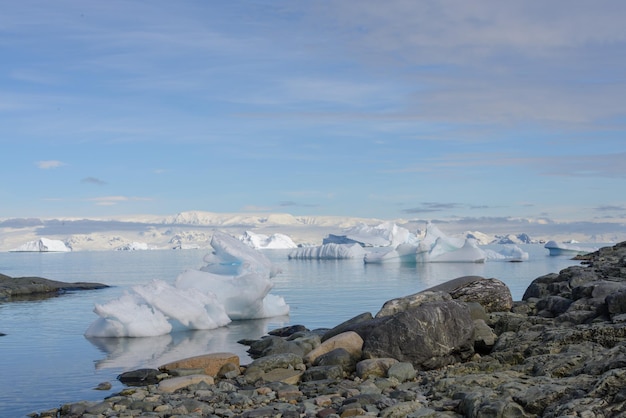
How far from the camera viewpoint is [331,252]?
66.8 m

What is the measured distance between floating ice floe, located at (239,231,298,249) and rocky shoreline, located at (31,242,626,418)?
119699 millimetres

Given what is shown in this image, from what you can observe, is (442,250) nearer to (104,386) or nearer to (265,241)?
(104,386)

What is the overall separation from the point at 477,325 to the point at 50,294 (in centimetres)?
2482

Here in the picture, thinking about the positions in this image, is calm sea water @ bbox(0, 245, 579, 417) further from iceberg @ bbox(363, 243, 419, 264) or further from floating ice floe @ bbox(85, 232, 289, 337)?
iceberg @ bbox(363, 243, 419, 264)

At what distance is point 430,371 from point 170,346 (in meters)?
7.23

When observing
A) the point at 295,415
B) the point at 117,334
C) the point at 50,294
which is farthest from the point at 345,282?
the point at 295,415

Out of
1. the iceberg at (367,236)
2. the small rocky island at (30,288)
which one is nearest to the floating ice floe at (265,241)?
the iceberg at (367,236)

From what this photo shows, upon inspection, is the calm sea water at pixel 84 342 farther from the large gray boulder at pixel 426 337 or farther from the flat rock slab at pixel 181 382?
the large gray boulder at pixel 426 337

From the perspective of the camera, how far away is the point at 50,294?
31.6 m

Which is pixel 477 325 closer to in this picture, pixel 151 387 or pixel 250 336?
pixel 151 387

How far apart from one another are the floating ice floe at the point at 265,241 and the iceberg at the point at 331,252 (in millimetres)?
61498

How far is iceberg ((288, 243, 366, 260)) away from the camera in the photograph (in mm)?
65113

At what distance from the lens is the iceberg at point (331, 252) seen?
6511 cm

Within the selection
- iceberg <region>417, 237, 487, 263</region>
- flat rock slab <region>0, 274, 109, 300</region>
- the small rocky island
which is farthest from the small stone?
iceberg <region>417, 237, 487, 263</region>
